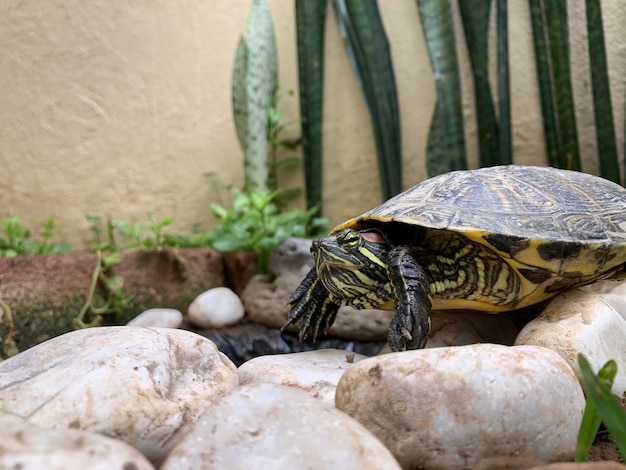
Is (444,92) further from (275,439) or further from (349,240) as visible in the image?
(275,439)

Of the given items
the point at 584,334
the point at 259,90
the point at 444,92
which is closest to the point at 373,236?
the point at 584,334

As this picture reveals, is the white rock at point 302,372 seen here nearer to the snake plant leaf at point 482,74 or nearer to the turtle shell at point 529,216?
the turtle shell at point 529,216

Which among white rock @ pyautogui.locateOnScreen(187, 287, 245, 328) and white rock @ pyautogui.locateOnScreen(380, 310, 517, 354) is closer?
white rock @ pyautogui.locateOnScreen(380, 310, 517, 354)

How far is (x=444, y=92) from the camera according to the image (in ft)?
9.52

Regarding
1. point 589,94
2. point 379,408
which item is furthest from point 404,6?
point 379,408

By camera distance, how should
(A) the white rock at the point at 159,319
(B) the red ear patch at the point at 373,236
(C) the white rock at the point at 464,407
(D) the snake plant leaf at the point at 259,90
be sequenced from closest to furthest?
(C) the white rock at the point at 464,407, (B) the red ear patch at the point at 373,236, (A) the white rock at the point at 159,319, (D) the snake plant leaf at the point at 259,90

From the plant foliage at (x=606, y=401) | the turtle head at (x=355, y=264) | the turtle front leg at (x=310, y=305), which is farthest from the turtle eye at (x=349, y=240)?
the plant foliage at (x=606, y=401)

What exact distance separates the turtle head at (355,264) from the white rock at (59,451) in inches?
29.6

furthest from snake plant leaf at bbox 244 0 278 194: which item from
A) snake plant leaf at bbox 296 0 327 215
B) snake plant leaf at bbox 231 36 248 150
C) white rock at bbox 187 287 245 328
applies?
white rock at bbox 187 287 245 328

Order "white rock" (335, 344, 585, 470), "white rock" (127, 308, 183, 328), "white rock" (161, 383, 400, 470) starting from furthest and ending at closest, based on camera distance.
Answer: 1. "white rock" (127, 308, 183, 328)
2. "white rock" (335, 344, 585, 470)
3. "white rock" (161, 383, 400, 470)

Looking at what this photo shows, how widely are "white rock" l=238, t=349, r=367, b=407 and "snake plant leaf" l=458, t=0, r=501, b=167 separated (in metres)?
1.90

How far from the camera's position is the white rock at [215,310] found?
7.97 feet

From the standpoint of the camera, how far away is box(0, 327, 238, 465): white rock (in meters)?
0.87

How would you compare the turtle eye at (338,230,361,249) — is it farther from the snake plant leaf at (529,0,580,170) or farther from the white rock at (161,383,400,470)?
the snake plant leaf at (529,0,580,170)
